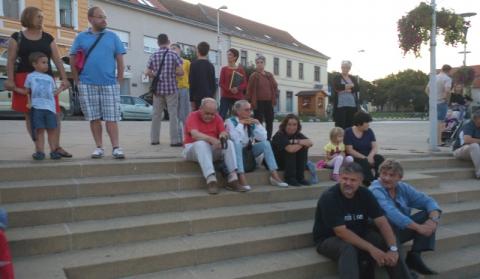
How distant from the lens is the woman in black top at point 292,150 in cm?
538

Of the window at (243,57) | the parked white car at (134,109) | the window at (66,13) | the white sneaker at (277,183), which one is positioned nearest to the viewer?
the white sneaker at (277,183)

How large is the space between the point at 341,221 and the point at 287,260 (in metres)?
0.64

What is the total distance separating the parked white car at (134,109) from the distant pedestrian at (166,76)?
13593 millimetres

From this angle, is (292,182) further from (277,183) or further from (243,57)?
(243,57)

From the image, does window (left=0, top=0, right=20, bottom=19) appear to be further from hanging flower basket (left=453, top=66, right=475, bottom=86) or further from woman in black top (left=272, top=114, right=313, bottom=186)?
woman in black top (left=272, top=114, right=313, bottom=186)

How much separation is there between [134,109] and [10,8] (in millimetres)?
8379

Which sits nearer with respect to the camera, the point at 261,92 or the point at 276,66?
the point at 261,92

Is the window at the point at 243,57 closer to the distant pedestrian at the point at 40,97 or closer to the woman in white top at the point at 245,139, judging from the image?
the woman in white top at the point at 245,139

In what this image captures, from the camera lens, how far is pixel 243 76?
730cm

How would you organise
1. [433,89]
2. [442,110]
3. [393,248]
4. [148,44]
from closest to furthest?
[393,248]
[433,89]
[442,110]
[148,44]

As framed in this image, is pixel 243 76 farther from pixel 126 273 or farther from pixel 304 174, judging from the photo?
pixel 126 273

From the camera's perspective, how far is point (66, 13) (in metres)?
24.6

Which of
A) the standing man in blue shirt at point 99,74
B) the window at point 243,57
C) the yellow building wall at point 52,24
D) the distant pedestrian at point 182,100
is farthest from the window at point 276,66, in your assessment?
the standing man in blue shirt at point 99,74

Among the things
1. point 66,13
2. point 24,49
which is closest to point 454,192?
point 24,49
